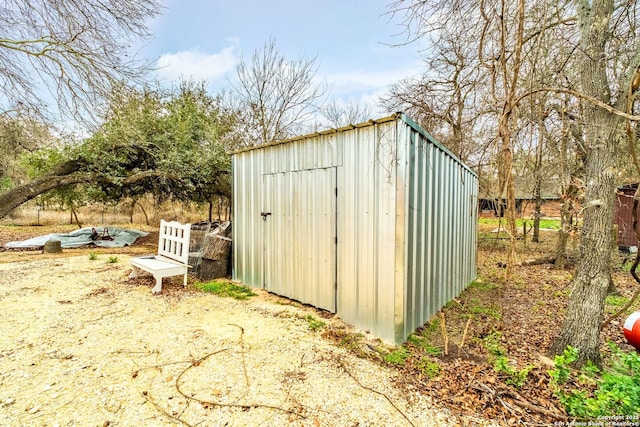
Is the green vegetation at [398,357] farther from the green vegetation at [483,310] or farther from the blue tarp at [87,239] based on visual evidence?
the blue tarp at [87,239]

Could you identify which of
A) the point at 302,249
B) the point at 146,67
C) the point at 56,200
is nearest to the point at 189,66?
the point at 146,67

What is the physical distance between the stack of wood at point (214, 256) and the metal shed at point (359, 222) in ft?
1.19

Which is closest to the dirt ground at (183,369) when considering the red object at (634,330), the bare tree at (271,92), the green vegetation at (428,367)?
the green vegetation at (428,367)

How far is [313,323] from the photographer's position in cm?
333

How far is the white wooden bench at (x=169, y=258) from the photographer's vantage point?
173 inches

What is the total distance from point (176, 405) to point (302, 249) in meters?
2.32

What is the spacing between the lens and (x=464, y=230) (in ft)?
17.1

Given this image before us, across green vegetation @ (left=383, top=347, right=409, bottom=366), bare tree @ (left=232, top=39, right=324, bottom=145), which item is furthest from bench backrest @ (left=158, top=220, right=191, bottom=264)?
bare tree @ (left=232, top=39, right=324, bottom=145)

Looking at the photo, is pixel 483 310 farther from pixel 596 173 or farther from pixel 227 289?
pixel 227 289

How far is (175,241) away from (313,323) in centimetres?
325

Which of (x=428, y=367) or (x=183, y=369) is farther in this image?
(x=428, y=367)

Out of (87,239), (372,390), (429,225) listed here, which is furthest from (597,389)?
(87,239)

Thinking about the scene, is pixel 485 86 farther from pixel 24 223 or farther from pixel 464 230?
pixel 24 223

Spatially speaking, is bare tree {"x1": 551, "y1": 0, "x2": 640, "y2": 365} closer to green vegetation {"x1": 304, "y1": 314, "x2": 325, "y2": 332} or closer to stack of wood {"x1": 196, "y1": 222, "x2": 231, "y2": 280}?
green vegetation {"x1": 304, "y1": 314, "x2": 325, "y2": 332}
